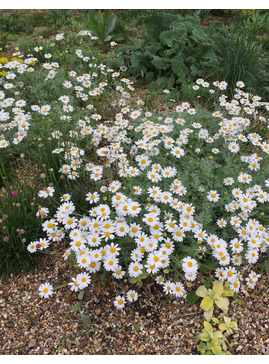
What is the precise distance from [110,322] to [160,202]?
1048 millimetres

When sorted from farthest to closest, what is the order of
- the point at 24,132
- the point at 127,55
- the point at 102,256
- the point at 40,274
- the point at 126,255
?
the point at 127,55 < the point at 24,132 < the point at 40,274 < the point at 126,255 < the point at 102,256

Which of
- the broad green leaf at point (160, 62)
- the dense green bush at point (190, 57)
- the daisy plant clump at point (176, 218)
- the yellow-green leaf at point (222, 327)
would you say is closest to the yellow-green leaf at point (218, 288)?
the daisy plant clump at point (176, 218)

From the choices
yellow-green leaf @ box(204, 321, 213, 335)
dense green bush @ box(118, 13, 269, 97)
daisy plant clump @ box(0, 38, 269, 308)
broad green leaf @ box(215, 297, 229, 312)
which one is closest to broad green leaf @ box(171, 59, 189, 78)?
dense green bush @ box(118, 13, 269, 97)

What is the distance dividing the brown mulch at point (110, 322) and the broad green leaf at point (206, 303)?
0.11 meters

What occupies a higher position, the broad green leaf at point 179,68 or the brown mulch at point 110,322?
the broad green leaf at point 179,68

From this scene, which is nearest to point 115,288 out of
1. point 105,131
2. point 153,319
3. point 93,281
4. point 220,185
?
point 93,281

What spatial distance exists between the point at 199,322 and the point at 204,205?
0.93 meters

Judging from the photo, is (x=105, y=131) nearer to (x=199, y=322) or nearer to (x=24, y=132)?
(x=24, y=132)

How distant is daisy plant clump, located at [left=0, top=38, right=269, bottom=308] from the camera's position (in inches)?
97.4

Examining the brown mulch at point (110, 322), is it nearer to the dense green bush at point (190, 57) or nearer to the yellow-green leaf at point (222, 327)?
the yellow-green leaf at point (222, 327)

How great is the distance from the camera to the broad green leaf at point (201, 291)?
2.51 meters

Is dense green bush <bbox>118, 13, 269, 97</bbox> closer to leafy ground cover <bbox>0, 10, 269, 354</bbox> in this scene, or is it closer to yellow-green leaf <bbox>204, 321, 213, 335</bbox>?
leafy ground cover <bbox>0, 10, 269, 354</bbox>

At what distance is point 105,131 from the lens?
11.2ft

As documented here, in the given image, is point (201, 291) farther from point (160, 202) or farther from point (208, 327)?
point (160, 202)
